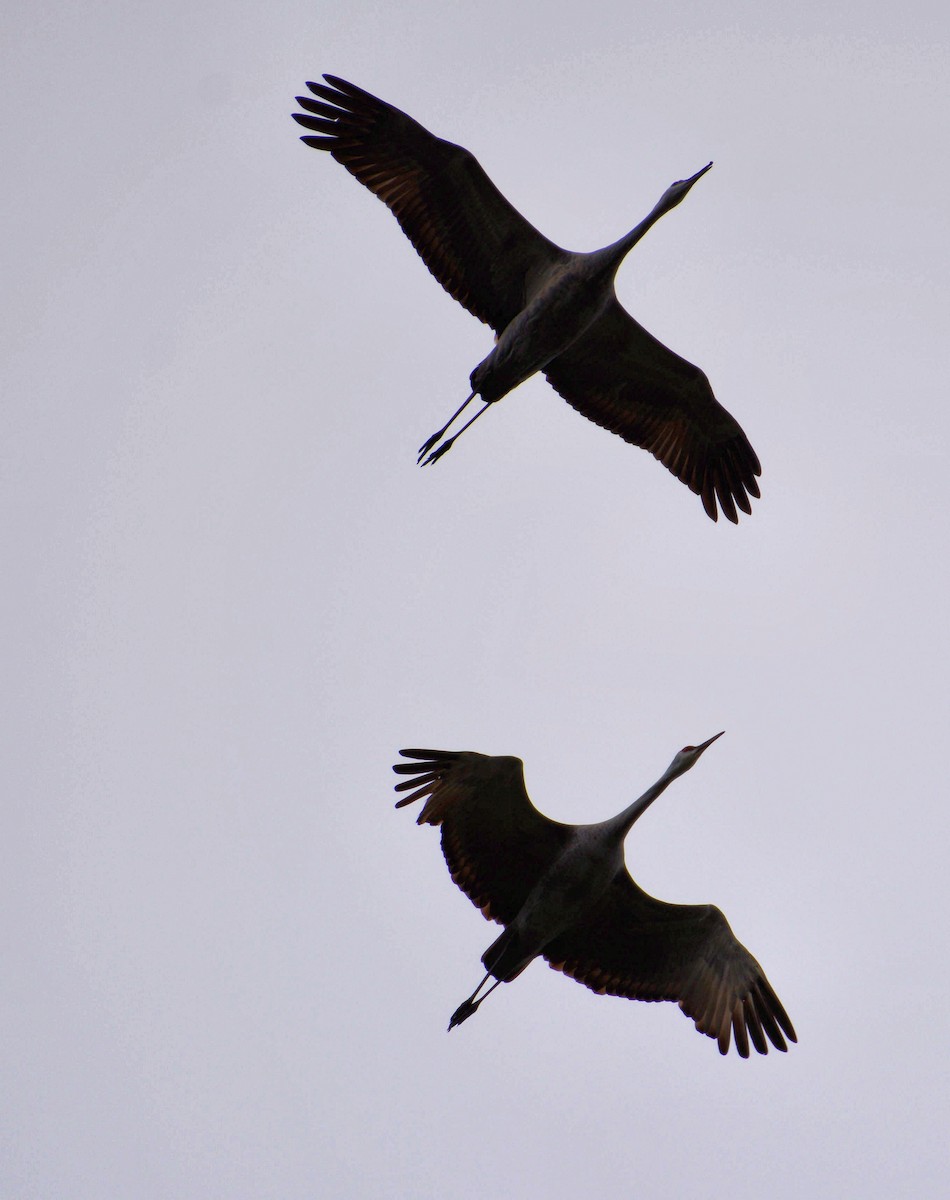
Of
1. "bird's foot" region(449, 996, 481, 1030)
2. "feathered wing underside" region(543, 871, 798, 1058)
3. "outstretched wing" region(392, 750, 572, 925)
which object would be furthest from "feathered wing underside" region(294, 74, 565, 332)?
"bird's foot" region(449, 996, 481, 1030)

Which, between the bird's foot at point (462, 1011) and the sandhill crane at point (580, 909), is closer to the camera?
the sandhill crane at point (580, 909)

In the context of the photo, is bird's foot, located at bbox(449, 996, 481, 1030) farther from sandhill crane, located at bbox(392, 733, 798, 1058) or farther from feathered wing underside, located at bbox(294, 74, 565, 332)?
feathered wing underside, located at bbox(294, 74, 565, 332)

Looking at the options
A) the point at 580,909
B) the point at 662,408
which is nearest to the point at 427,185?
the point at 662,408

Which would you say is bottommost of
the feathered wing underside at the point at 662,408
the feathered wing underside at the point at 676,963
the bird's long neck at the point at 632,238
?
the feathered wing underside at the point at 676,963

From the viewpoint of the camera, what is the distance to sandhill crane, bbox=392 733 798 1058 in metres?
11.8

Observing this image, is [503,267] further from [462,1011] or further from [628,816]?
[462,1011]

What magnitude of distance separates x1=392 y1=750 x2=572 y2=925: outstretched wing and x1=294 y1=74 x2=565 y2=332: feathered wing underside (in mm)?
4717

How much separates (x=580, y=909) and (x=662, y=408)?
5.27 m

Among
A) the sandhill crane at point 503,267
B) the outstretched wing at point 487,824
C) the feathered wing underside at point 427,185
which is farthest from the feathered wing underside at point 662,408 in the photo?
the outstretched wing at point 487,824

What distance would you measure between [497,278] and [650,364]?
176 centimetres

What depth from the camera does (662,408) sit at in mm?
14641

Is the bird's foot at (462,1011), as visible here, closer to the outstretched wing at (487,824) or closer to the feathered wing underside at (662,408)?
the outstretched wing at (487,824)

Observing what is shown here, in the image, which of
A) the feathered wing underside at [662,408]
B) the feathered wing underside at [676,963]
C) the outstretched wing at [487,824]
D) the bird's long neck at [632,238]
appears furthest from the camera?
the feathered wing underside at [662,408]

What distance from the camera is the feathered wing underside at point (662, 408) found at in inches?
559
